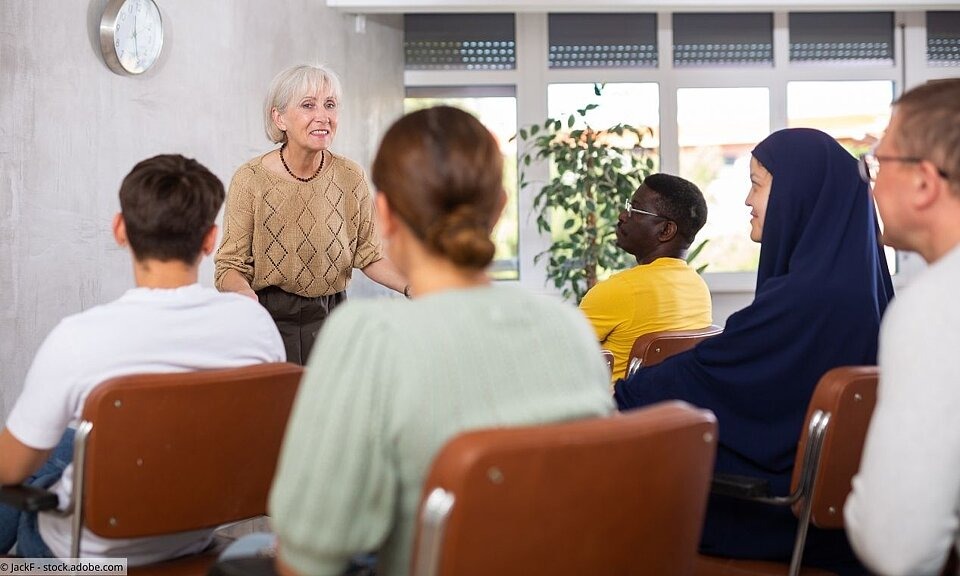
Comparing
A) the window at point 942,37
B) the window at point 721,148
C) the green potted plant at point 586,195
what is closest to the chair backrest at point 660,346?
the green potted plant at point 586,195

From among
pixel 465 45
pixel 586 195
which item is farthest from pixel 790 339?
pixel 465 45

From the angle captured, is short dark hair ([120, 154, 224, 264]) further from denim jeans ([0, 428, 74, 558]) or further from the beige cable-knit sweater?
the beige cable-knit sweater

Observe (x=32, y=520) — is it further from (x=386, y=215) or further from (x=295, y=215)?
(x=295, y=215)

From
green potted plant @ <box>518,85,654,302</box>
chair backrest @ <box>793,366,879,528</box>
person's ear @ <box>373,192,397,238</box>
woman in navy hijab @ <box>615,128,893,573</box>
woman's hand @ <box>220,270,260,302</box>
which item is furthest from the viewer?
green potted plant @ <box>518,85,654,302</box>

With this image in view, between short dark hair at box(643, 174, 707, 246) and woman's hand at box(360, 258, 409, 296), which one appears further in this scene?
woman's hand at box(360, 258, 409, 296)

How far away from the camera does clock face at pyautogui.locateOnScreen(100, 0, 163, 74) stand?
154 inches

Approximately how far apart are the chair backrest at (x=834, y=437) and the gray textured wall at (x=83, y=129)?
270 centimetres

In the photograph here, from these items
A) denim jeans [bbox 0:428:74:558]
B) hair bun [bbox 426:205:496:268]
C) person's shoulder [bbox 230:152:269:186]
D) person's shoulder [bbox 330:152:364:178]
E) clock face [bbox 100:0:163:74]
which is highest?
clock face [bbox 100:0:163:74]

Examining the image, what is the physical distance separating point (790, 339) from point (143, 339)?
4.22 ft

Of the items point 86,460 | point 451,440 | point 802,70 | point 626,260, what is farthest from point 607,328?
point 802,70

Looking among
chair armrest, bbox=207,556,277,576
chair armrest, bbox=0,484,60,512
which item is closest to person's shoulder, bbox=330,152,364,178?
chair armrest, bbox=0,484,60,512

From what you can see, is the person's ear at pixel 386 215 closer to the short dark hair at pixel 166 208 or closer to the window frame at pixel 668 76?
the short dark hair at pixel 166 208

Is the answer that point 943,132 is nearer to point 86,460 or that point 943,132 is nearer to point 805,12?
point 86,460

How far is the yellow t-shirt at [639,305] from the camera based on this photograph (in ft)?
10.9
